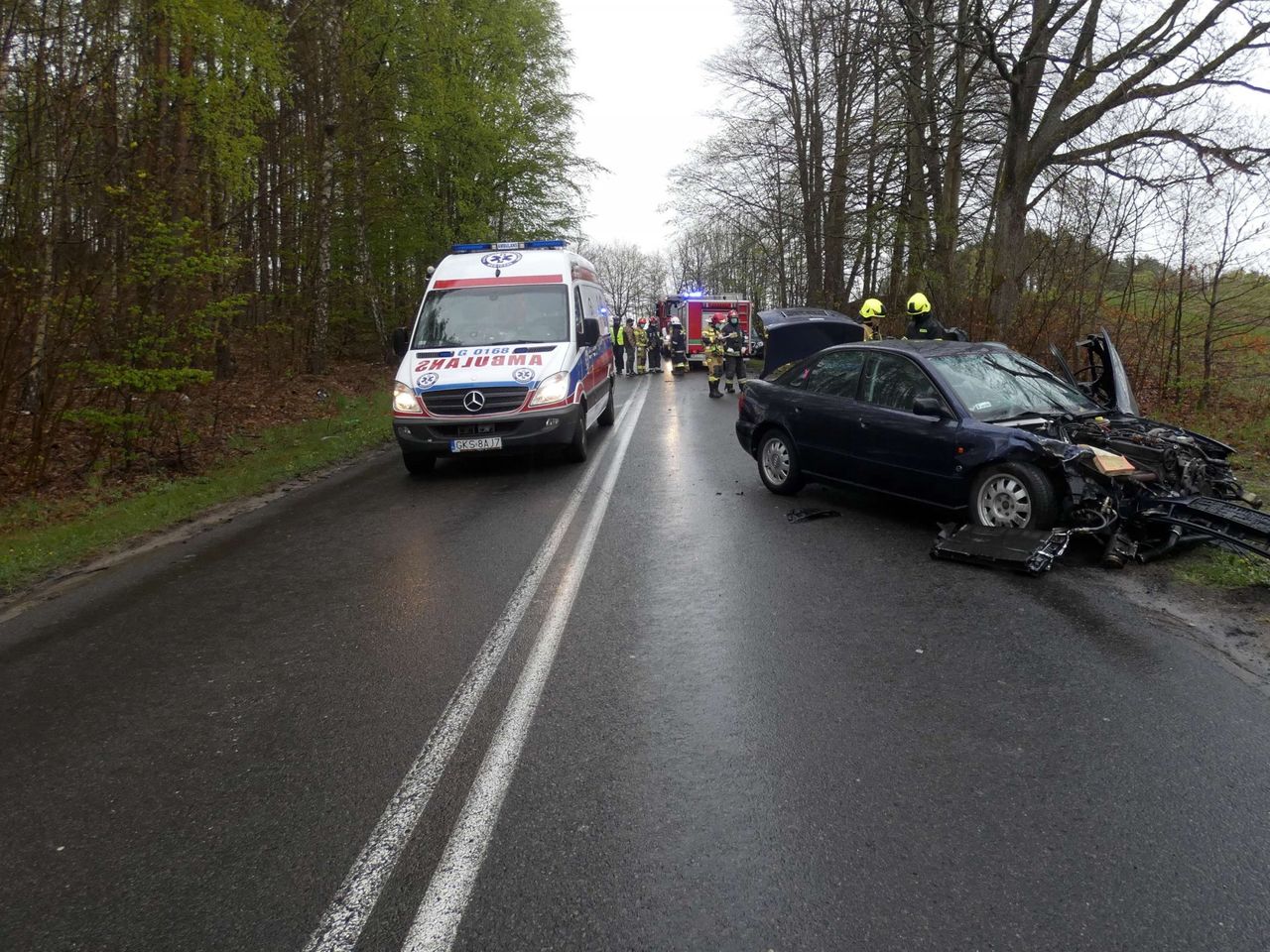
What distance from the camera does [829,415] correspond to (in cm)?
775

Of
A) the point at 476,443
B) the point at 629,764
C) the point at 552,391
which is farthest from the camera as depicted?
the point at 552,391

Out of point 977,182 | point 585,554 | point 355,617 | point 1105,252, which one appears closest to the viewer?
point 355,617

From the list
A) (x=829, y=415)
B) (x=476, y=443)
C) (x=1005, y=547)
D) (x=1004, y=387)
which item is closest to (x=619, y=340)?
(x=476, y=443)

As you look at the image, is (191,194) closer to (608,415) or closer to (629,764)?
(608,415)

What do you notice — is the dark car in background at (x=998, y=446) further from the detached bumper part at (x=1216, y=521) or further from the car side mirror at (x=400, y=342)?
the car side mirror at (x=400, y=342)

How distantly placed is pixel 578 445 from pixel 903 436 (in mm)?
4497

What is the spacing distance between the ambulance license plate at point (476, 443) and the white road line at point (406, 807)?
14.0 ft

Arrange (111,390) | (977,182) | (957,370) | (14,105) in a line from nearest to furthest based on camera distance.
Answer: (957,370), (14,105), (111,390), (977,182)

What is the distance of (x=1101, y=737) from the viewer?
3.47 meters

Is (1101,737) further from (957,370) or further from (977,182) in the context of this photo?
(977,182)

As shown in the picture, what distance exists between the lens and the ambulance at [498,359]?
9500 millimetres

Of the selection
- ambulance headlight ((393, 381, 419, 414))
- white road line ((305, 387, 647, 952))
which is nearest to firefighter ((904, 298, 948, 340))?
ambulance headlight ((393, 381, 419, 414))

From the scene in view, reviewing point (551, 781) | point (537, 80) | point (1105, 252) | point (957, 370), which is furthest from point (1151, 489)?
point (537, 80)

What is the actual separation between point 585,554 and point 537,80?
2548 centimetres
